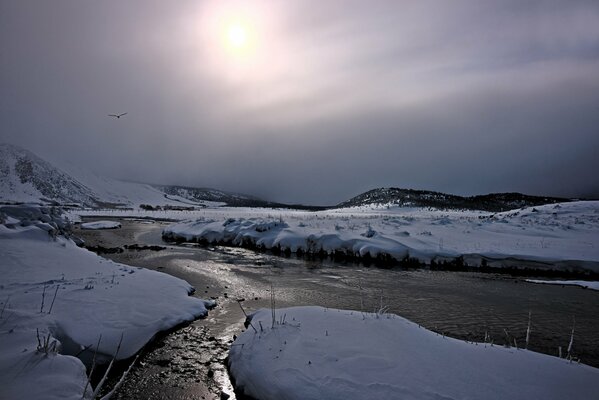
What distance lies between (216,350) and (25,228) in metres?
12.6

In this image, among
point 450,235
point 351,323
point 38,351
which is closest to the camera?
point 38,351

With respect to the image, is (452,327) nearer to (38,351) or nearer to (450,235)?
(38,351)

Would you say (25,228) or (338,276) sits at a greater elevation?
(25,228)

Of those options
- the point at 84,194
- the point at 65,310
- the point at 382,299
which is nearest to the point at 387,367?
the point at 382,299

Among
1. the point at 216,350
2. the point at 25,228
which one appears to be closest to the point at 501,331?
the point at 216,350

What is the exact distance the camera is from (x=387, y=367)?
5949mm

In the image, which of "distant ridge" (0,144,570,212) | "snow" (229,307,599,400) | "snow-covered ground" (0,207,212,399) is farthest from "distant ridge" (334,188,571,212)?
"snow" (229,307,599,400)

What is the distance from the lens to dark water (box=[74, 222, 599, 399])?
8783 millimetres

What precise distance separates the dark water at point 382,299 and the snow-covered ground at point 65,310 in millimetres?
1015

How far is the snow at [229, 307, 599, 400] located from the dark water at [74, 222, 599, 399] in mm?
1194

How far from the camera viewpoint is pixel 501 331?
9.86 meters

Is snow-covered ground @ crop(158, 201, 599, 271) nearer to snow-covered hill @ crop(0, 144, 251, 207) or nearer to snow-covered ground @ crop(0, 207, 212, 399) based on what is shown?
snow-covered ground @ crop(0, 207, 212, 399)

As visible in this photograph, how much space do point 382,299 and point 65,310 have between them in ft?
34.4

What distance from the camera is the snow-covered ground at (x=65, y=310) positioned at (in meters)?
5.10
